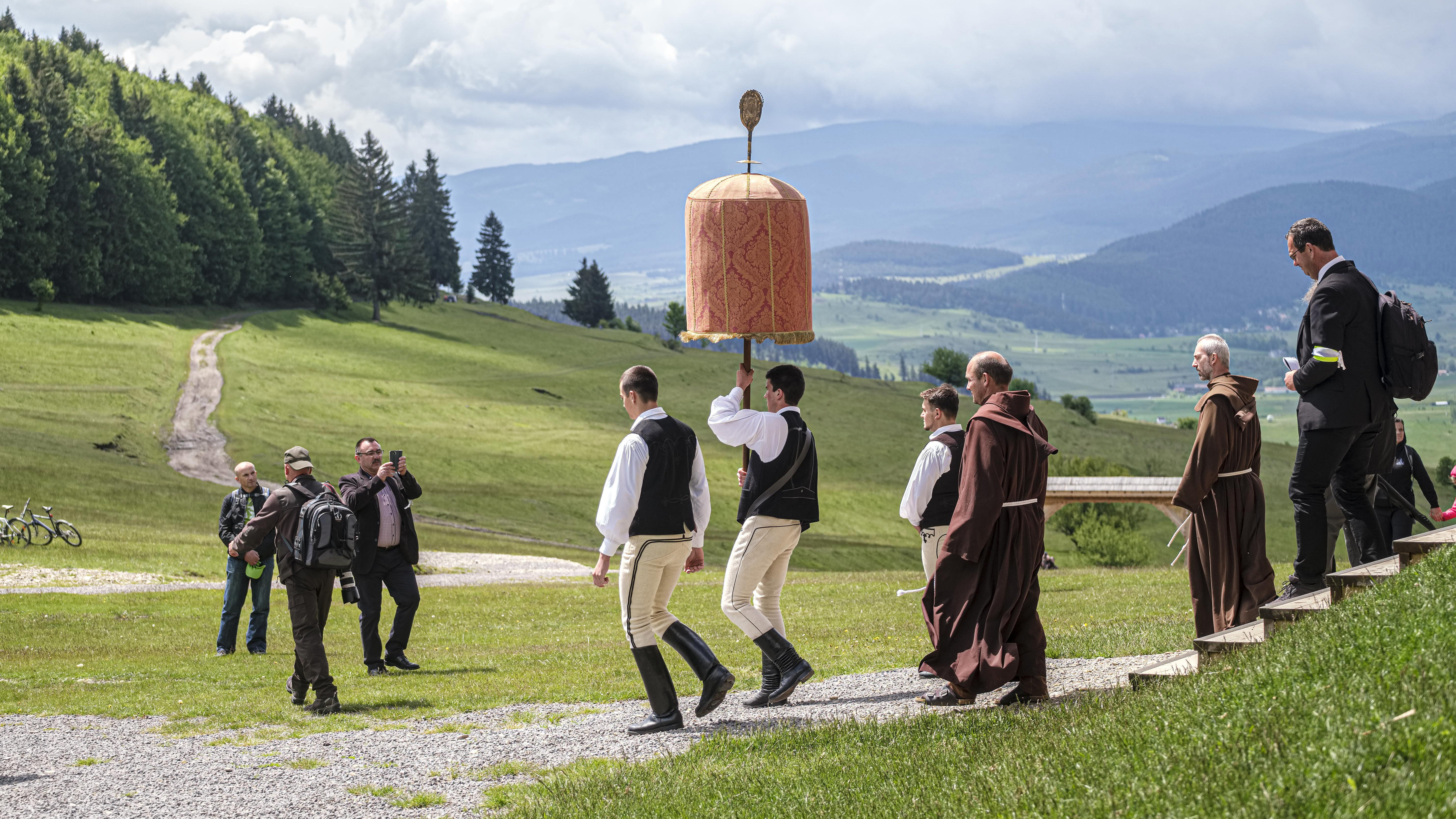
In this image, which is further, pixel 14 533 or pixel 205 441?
pixel 205 441

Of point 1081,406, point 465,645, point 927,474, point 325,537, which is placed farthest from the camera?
point 1081,406

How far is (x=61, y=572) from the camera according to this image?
90.8 ft

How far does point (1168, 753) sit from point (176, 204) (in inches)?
4226

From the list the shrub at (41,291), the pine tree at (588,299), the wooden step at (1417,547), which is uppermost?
the pine tree at (588,299)

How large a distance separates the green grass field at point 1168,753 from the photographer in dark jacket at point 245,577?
10240 millimetres

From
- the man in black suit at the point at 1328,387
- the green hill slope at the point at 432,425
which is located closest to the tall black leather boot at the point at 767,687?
the man in black suit at the point at 1328,387

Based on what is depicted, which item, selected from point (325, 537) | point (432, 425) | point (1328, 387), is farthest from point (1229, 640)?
point (432, 425)

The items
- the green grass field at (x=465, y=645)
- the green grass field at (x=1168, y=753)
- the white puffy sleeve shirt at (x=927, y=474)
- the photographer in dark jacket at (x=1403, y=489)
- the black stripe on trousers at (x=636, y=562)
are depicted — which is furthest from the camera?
the photographer in dark jacket at (x=1403, y=489)

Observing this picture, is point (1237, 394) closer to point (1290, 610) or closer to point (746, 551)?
point (1290, 610)

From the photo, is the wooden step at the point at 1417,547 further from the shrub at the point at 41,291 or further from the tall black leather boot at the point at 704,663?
the shrub at the point at 41,291

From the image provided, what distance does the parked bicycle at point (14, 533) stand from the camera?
31641 millimetres

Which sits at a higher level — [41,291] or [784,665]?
[41,291]

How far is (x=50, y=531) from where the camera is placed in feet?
105

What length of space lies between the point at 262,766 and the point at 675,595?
16.5m
